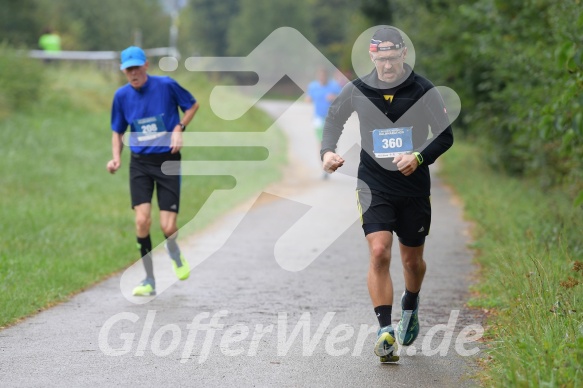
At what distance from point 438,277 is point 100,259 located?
3588 mm

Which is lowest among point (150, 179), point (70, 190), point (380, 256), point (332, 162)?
point (70, 190)

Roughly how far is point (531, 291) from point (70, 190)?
38.5 feet

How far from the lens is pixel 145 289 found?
9195mm

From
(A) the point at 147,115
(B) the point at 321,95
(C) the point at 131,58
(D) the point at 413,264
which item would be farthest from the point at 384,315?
(B) the point at 321,95

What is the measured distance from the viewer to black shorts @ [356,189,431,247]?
22.2ft

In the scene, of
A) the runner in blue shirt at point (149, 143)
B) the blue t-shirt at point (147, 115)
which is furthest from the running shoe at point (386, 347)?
the blue t-shirt at point (147, 115)

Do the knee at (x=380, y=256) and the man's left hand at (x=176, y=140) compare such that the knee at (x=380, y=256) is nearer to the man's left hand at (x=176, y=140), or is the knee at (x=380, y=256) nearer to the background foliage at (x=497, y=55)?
the background foliage at (x=497, y=55)

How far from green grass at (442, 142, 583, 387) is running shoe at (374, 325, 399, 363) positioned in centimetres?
58

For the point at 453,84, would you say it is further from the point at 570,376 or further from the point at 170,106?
the point at 570,376

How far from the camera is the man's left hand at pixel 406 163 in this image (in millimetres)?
6547

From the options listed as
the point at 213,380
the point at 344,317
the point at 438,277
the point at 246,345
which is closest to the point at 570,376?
the point at 213,380

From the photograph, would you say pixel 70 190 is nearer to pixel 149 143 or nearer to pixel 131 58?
pixel 149 143

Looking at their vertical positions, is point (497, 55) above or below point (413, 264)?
above

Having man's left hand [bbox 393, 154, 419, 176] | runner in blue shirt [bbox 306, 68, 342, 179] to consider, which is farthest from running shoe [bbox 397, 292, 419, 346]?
runner in blue shirt [bbox 306, 68, 342, 179]
